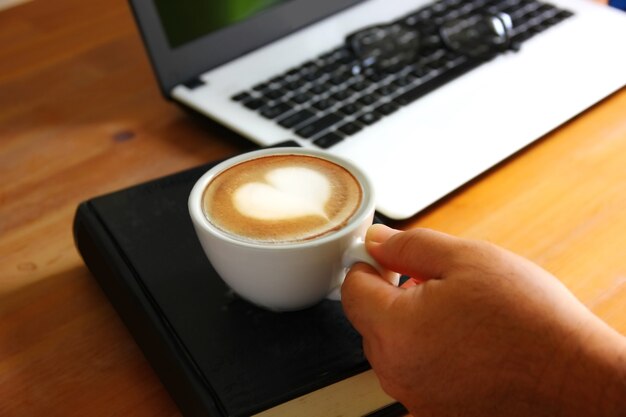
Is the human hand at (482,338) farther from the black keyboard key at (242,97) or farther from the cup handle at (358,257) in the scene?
the black keyboard key at (242,97)

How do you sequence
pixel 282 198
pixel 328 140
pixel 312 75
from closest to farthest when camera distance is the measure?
1. pixel 282 198
2. pixel 328 140
3. pixel 312 75

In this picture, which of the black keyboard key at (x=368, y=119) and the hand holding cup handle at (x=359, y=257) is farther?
the black keyboard key at (x=368, y=119)

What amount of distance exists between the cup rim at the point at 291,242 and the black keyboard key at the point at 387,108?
24 centimetres

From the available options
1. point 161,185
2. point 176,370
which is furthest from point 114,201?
point 176,370

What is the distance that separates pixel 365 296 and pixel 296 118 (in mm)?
333

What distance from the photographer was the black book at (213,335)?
0.43 meters

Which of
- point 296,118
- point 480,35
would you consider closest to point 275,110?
point 296,118

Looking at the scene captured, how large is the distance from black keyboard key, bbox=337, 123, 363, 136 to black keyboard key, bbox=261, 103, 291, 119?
67 millimetres

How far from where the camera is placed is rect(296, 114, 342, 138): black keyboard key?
70cm

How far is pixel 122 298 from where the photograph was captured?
0.52 m

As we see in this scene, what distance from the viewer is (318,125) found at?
0.71 metres

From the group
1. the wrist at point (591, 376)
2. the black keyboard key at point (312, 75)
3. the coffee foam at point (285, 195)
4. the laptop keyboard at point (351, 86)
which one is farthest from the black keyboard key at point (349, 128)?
the wrist at point (591, 376)

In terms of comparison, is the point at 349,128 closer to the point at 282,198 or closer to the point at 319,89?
the point at 319,89

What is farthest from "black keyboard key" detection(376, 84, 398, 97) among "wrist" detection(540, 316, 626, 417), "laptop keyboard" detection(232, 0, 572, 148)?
"wrist" detection(540, 316, 626, 417)
